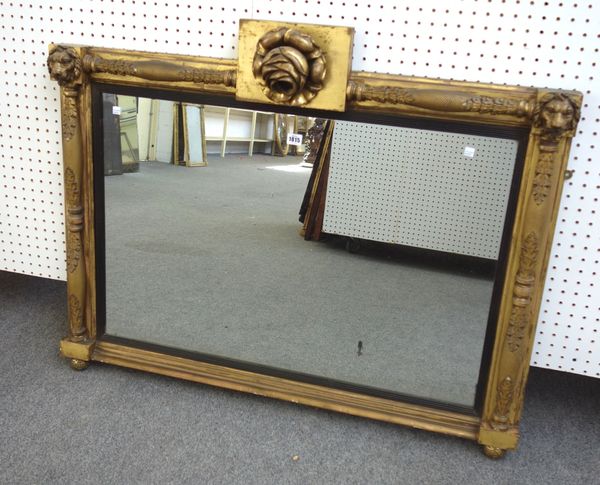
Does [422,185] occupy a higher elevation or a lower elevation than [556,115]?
lower

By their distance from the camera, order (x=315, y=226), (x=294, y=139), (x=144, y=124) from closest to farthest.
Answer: (x=294, y=139)
(x=144, y=124)
(x=315, y=226)

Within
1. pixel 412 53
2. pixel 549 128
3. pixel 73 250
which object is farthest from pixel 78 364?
pixel 549 128

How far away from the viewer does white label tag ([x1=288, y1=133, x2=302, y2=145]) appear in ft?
6.98

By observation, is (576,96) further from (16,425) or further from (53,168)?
(16,425)

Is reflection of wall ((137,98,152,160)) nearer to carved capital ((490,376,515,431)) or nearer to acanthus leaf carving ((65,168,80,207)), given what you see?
acanthus leaf carving ((65,168,80,207))

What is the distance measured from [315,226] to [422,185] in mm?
720

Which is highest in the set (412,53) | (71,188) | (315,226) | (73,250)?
(412,53)

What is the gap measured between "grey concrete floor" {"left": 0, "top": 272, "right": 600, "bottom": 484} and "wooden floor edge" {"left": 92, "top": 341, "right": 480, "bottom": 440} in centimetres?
5

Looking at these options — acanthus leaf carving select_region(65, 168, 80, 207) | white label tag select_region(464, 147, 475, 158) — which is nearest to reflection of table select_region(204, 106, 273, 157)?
acanthus leaf carving select_region(65, 168, 80, 207)

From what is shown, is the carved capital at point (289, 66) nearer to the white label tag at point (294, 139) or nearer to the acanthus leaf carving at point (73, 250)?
the white label tag at point (294, 139)

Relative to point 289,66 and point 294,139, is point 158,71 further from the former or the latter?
point 294,139

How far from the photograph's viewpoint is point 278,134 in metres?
2.29

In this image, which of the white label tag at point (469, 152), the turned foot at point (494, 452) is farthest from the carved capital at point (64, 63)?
the turned foot at point (494, 452)

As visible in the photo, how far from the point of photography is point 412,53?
1.47 m
